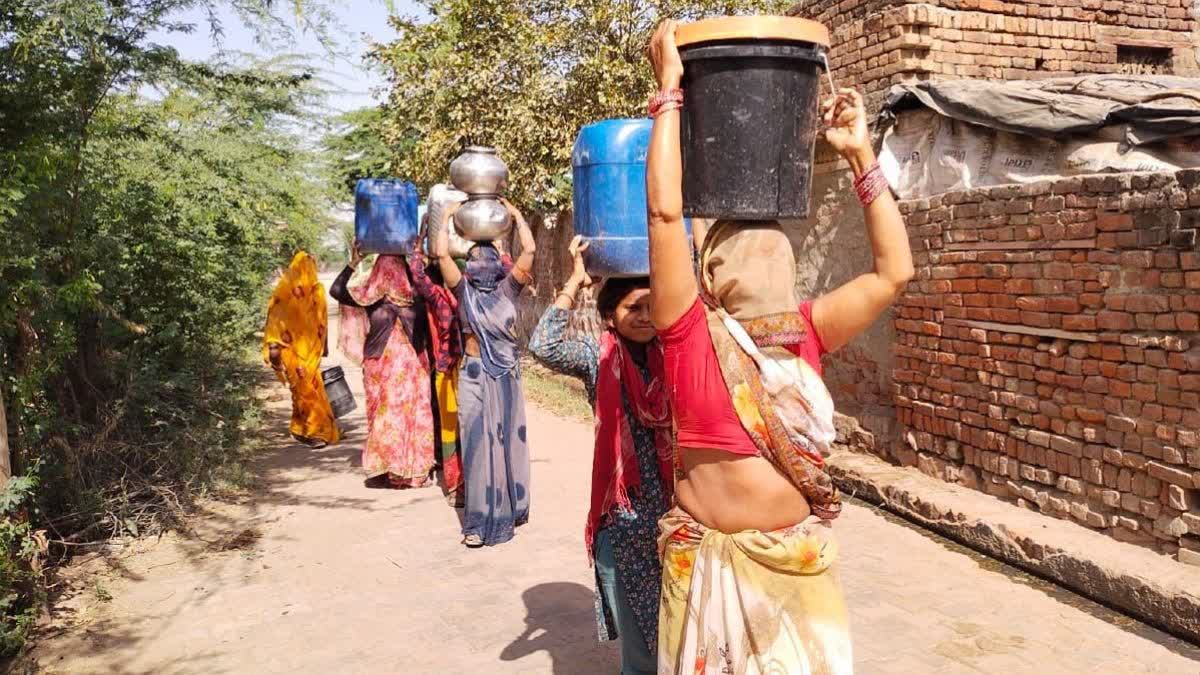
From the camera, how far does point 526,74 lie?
13141 mm

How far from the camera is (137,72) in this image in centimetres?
656

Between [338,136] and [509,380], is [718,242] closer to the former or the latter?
[509,380]

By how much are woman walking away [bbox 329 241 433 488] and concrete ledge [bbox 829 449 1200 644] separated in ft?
10.6

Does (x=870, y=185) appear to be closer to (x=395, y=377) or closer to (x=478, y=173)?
(x=478, y=173)

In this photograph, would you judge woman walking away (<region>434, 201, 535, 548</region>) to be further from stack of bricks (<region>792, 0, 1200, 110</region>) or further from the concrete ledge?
stack of bricks (<region>792, 0, 1200, 110</region>)

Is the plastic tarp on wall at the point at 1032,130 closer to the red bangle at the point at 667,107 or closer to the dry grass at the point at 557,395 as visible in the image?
the red bangle at the point at 667,107

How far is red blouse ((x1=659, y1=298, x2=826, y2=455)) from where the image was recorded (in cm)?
228

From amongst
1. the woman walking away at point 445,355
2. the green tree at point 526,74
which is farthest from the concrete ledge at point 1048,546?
the green tree at point 526,74

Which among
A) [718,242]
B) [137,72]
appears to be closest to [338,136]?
[137,72]

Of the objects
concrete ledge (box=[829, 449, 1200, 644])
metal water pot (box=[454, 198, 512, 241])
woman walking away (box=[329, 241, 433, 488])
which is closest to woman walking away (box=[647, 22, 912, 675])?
Result: concrete ledge (box=[829, 449, 1200, 644])

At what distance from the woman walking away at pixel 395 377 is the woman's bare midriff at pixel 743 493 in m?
5.66

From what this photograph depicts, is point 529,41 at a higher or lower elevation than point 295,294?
higher

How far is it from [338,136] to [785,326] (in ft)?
98.9

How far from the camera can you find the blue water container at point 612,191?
3.37 m
